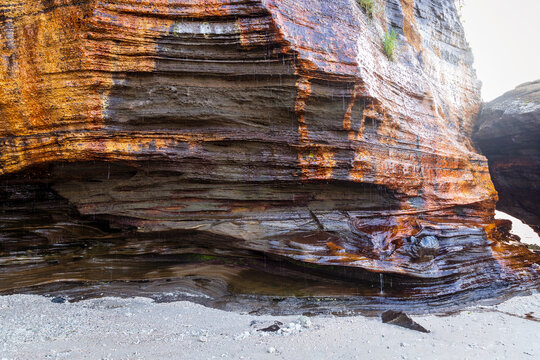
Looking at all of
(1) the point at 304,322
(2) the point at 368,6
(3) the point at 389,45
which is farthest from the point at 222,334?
(2) the point at 368,6

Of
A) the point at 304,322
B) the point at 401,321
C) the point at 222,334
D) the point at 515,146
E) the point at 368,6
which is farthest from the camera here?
the point at 515,146

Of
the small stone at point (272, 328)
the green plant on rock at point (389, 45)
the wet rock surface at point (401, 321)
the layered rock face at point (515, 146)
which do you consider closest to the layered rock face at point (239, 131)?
the green plant on rock at point (389, 45)

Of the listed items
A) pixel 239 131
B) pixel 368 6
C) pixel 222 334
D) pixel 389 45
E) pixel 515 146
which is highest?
pixel 368 6

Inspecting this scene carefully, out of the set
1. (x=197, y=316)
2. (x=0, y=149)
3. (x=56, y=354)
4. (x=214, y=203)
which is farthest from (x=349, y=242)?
(x=0, y=149)

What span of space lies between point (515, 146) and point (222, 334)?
11.5 m

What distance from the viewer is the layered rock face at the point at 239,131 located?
5363mm

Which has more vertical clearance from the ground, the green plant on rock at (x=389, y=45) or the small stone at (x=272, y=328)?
the green plant on rock at (x=389, y=45)

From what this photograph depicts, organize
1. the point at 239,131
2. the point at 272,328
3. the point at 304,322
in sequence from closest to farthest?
the point at 272,328 < the point at 304,322 < the point at 239,131

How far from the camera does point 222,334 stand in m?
4.66

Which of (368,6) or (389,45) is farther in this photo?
(389,45)

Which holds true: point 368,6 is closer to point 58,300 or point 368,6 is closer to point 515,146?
point 515,146

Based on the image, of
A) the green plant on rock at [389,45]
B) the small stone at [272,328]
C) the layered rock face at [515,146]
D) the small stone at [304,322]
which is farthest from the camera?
the layered rock face at [515,146]

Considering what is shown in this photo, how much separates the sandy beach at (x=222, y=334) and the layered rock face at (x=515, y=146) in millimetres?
6849

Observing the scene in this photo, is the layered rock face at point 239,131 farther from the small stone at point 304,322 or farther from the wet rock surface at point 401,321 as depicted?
the small stone at point 304,322
